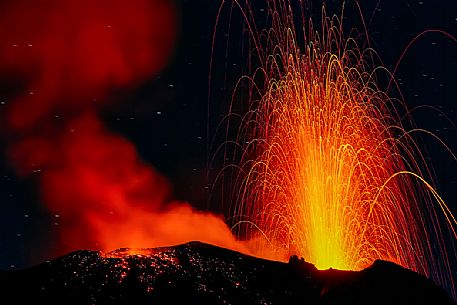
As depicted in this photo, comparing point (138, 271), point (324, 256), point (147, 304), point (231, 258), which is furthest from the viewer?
point (324, 256)

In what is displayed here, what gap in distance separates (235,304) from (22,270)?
32.9 ft

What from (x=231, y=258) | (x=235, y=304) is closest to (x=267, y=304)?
(x=235, y=304)

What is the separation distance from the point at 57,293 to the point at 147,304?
4017mm

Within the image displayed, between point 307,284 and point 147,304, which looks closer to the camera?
point 147,304

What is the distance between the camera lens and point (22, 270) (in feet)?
107

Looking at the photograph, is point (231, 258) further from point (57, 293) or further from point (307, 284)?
point (57, 293)

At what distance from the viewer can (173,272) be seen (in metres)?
31.0

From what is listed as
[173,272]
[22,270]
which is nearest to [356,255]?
[173,272]

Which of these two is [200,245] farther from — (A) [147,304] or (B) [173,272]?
(A) [147,304]

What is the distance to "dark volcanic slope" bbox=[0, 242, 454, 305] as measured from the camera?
29.7 metres

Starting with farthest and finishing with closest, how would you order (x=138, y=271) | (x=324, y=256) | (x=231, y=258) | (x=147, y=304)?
(x=324, y=256), (x=231, y=258), (x=138, y=271), (x=147, y=304)

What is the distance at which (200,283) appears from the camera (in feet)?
99.9

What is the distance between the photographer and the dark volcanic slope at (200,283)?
29734 millimetres

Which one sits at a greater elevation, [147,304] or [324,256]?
[147,304]
